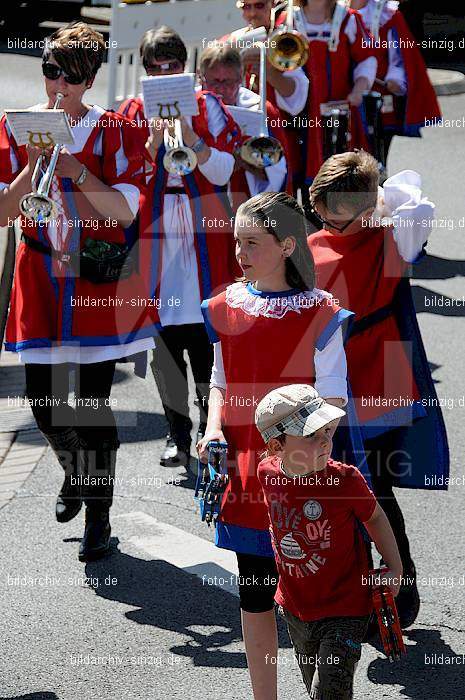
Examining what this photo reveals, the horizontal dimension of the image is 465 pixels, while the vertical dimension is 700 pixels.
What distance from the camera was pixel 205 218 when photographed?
6.22 metres

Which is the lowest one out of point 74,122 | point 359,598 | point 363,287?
point 359,598

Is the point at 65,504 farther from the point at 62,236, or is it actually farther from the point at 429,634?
the point at 429,634

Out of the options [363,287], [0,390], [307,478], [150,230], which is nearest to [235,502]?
[307,478]

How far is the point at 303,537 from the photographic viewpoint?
3553 millimetres

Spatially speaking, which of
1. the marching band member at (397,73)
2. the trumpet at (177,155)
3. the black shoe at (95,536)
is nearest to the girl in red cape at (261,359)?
the black shoe at (95,536)

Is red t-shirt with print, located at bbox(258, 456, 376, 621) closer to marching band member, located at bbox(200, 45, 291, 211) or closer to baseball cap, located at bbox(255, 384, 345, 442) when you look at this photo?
baseball cap, located at bbox(255, 384, 345, 442)

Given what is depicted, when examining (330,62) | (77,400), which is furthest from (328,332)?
(330,62)

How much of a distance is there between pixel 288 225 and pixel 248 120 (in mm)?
2643

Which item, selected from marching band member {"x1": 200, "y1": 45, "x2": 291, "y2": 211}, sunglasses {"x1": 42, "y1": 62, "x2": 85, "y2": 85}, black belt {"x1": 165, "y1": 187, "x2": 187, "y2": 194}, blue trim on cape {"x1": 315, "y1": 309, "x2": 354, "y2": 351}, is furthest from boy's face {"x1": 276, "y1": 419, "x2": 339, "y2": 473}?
marching band member {"x1": 200, "y1": 45, "x2": 291, "y2": 211}

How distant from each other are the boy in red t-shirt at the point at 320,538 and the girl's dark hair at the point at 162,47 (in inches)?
111

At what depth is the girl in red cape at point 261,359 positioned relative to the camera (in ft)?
12.7

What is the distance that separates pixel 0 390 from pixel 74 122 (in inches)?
106

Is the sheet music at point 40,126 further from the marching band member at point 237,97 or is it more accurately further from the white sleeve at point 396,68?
the white sleeve at point 396,68

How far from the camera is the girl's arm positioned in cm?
348
